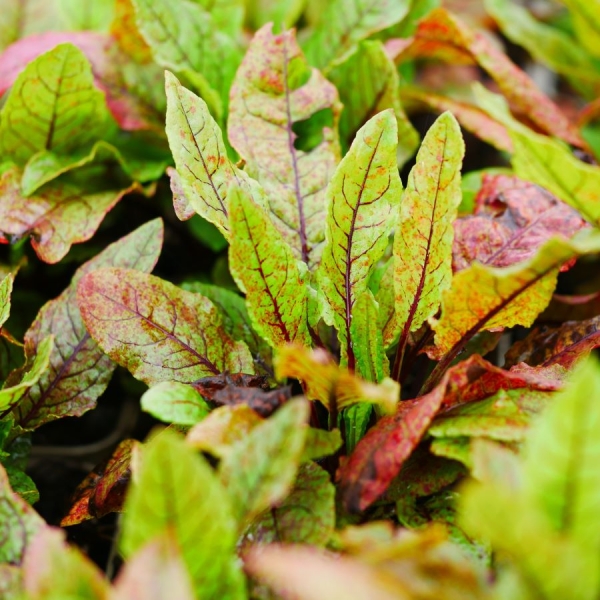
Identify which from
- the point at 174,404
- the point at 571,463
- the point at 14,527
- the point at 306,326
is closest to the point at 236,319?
the point at 306,326

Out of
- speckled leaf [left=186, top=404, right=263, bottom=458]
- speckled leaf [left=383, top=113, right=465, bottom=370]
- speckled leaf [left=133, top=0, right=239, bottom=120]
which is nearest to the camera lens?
speckled leaf [left=186, top=404, right=263, bottom=458]

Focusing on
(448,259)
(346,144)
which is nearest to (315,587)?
(448,259)

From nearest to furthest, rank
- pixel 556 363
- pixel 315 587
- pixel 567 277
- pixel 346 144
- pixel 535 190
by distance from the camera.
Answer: pixel 315 587 → pixel 556 363 → pixel 535 190 → pixel 346 144 → pixel 567 277

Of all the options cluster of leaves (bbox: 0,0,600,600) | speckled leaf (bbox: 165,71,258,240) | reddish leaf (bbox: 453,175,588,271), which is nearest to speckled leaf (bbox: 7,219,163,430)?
cluster of leaves (bbox: 0,0,600,600)

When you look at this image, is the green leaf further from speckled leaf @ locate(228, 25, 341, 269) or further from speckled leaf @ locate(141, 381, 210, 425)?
speckled leaf @ locate(228, 25, 341, 269)

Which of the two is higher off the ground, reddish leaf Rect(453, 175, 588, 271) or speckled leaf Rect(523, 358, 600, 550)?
speckled leaf Rect(523, 358, 600, 550)

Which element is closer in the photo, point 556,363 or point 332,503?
point 332,503

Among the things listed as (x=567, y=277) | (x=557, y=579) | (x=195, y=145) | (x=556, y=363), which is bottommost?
(x=567, y=277)

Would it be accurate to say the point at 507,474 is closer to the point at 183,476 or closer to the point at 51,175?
the point at 183,476
